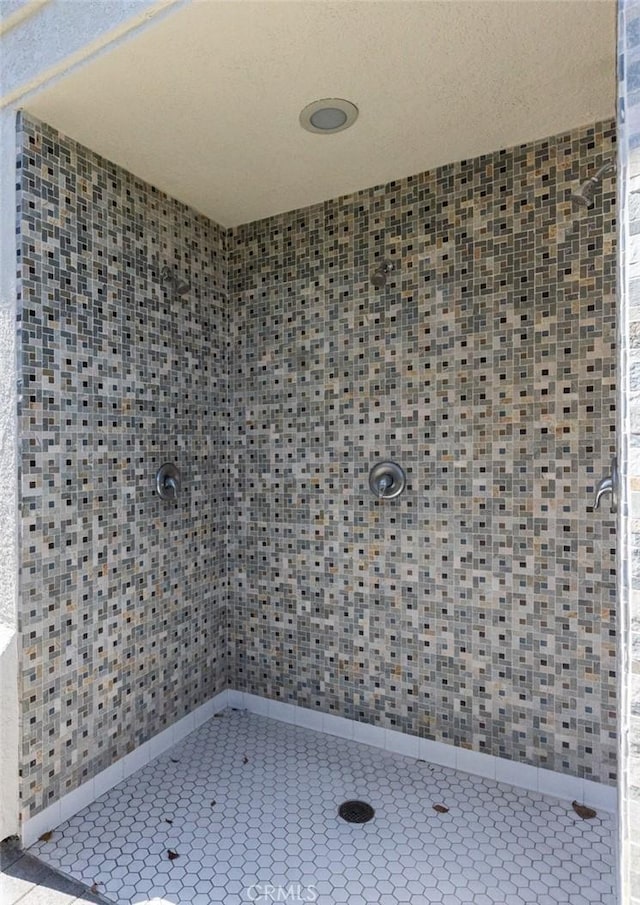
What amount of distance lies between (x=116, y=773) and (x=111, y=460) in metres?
1.22

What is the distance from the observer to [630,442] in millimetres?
876

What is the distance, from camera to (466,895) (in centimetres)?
153

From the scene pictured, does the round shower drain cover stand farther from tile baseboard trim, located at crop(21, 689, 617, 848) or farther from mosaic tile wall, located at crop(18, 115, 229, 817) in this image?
mosaic tile wall, located at crop(18, 115, 229, 817)

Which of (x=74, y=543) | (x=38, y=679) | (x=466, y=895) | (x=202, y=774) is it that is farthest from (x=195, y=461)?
(x=466, y=895)

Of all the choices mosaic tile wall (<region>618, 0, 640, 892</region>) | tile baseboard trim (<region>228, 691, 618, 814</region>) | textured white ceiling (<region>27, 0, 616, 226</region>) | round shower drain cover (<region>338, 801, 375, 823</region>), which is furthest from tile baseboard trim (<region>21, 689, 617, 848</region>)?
textured white ceiling (<region>27, 0, 616, 226</region>)

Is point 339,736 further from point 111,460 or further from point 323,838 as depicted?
point 111,460

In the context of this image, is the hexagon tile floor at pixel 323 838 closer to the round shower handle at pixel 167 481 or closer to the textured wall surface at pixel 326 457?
the textured wall surface at pixel 326 457

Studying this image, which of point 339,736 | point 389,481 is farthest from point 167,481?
point 339,736

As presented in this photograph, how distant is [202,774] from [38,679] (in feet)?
2.54

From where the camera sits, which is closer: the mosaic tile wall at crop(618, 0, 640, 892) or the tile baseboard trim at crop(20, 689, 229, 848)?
the mosaic tile wall at crop(618, 0, 640, 892)

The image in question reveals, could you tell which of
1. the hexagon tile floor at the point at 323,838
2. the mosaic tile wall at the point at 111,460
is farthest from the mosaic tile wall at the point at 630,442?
the mosaic tile wall at the point at 111,460

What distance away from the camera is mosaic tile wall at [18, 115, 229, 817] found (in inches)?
71.1

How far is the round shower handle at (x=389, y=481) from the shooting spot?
218 cm

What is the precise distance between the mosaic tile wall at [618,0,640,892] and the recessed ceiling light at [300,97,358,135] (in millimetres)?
1006
